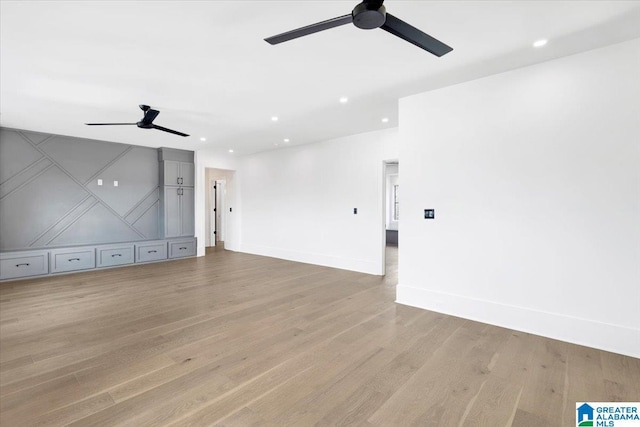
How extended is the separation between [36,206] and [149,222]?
2.05 metres

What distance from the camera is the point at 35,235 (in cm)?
578

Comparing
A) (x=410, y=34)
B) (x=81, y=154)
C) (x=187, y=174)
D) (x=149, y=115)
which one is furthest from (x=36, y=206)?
(x=410, y=34)

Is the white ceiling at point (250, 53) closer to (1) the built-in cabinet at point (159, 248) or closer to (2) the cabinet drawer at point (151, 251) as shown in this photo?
(1) the built-in cabinet at point (159, 248)

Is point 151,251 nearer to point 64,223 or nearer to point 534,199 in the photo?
point 64,223

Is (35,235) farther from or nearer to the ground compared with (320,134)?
nearer to the ground

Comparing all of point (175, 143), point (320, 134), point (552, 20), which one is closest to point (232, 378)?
point (552, 20)

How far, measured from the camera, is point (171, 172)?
736cm

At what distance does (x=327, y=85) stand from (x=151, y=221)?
594 cm

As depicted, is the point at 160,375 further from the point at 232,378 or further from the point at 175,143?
the point at 175,143

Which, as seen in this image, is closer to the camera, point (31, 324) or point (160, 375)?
point (160, 375)

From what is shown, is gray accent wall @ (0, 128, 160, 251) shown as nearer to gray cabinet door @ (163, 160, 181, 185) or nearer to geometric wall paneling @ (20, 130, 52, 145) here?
geometric wall paneling @ (20, 130, 52, 145)

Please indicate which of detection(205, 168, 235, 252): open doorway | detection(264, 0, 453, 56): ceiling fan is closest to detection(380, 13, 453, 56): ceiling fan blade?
detection(264, 0, 453, 56): ceiling fan

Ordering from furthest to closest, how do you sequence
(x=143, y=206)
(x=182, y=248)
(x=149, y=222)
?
(x=182, y=248), (x=149, y=222), (x=143, y=206)

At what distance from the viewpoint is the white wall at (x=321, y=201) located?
5766 mm
